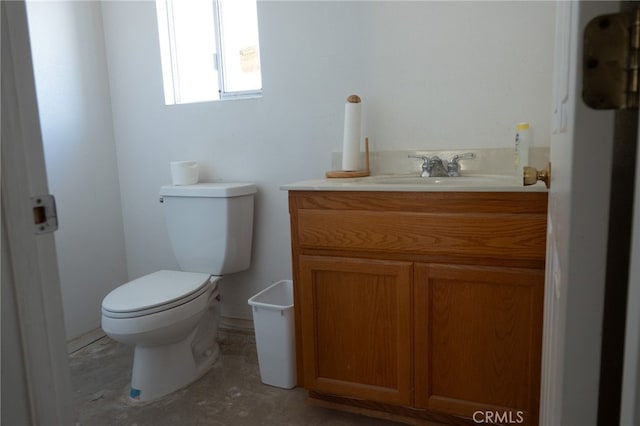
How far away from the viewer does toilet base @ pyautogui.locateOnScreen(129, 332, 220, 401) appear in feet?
5.99

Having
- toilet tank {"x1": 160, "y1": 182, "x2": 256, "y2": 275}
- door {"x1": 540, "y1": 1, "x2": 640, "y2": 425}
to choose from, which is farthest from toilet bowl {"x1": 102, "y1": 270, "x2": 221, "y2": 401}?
door {"x1": 540, "y1": 1, "x2": 640, "y2": 425}

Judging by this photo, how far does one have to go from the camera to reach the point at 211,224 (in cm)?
204

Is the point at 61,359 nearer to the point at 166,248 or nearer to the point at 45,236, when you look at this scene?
the point at 45,236

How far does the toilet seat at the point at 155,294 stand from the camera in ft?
5.51

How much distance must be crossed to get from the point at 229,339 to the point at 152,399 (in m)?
0.57

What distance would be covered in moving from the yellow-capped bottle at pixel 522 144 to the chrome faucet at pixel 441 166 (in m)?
0.18

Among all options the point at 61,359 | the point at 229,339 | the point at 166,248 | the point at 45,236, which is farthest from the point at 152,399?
the point at 45,236

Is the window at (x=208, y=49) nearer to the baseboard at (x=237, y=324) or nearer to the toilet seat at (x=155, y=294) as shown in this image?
the toilet seat at (x=155, y=294)

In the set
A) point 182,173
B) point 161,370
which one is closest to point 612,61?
point 161,370

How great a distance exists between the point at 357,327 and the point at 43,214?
112 centimetres

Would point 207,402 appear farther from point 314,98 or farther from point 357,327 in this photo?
point 314,98

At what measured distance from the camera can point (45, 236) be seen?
25.3 inches

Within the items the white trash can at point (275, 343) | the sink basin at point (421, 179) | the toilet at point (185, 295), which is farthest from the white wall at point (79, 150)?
the sink basin at point (421, 179)

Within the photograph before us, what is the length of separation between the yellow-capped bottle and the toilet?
1.18m
